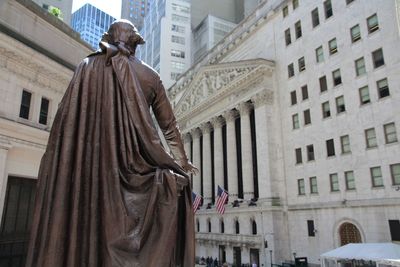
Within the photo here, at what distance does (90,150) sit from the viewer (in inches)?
140

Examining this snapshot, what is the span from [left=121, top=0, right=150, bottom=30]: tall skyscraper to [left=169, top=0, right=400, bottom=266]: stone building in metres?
115

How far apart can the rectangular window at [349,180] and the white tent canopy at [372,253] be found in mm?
8131

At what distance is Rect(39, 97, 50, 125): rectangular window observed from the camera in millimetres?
18625

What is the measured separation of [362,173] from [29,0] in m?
26.5

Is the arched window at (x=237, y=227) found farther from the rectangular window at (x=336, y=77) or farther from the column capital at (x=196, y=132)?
the rectangular window at (x=336, y=77)

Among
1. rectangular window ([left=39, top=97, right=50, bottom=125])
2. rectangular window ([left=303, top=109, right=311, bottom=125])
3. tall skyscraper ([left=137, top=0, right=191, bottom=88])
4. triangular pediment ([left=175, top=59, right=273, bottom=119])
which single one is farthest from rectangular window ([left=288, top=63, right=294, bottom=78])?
tall skyscraper ([left=137, top=0, right=191, bottom=88])

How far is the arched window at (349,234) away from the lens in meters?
30.0

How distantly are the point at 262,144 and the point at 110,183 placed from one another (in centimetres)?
3719

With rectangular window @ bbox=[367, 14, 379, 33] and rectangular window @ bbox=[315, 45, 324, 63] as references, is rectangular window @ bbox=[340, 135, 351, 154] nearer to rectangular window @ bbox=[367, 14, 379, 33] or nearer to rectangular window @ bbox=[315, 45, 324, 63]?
rectangular window @ bbox=[315, 45, 324, 63]

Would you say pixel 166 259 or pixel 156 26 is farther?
pixel 156 26

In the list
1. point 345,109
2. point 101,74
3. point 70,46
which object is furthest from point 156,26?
point 101,74

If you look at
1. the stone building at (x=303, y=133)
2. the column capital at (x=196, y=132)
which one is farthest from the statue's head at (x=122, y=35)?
the column capital at (x=196, y=132)

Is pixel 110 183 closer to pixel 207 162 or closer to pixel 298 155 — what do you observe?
pixel 298 155

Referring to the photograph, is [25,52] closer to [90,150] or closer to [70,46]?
[70,46]
